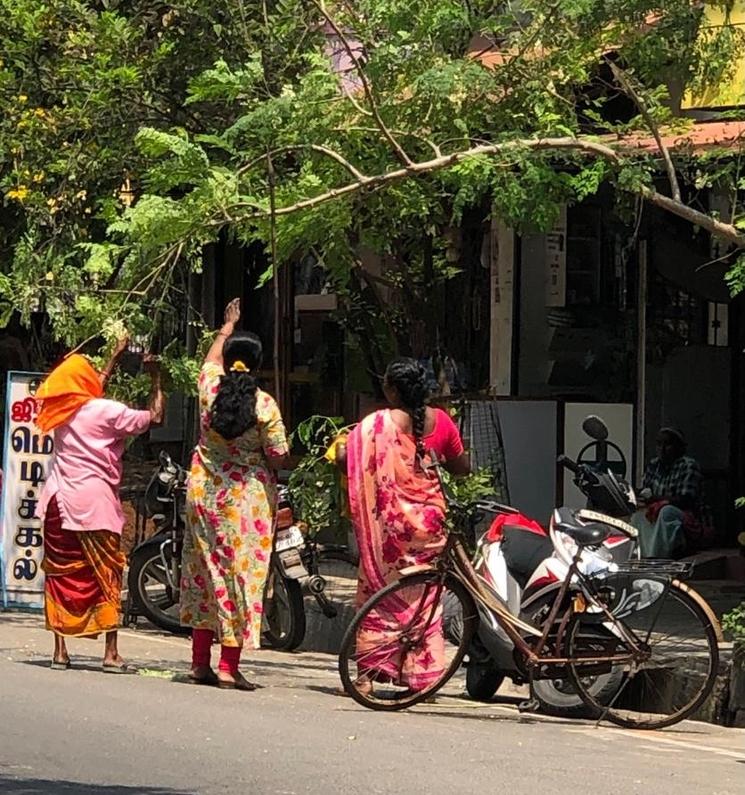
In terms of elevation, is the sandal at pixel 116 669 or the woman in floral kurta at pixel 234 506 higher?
the woman in floral kurta at pixel 234 506

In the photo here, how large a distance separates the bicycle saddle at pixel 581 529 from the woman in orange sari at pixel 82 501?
7.97 feet

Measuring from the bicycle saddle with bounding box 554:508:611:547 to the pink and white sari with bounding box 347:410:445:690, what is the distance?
1.96ft

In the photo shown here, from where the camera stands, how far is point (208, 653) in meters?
9.44

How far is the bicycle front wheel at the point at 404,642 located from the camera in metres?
8.75

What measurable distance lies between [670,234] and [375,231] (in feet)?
9.36

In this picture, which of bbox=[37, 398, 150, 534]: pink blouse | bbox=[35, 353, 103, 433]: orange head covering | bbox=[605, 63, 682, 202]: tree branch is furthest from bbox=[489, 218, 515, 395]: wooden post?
bbox=[35, 353, 103, 433]: orange head covering

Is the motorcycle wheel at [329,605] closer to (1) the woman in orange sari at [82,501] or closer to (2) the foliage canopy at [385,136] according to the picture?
(2) the foliage canopy at [385,136]

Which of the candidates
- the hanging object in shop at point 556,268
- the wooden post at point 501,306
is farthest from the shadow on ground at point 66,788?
the hanging object in shop at point 556,268

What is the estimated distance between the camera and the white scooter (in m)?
8.85

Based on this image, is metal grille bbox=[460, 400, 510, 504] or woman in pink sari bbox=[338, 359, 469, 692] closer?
woman in pink sari bbox=[338, 359, 469, 692]

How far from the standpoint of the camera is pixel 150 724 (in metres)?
7.95

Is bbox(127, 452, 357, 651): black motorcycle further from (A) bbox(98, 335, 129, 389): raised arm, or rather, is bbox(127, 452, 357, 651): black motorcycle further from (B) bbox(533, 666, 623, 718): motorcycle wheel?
(B) bbox(533, 666, 623, 718): motorcycle wheel

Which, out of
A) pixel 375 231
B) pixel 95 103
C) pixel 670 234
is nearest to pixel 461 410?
pixel 375 231

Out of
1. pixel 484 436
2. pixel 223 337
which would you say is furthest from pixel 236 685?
pixel 484 436
